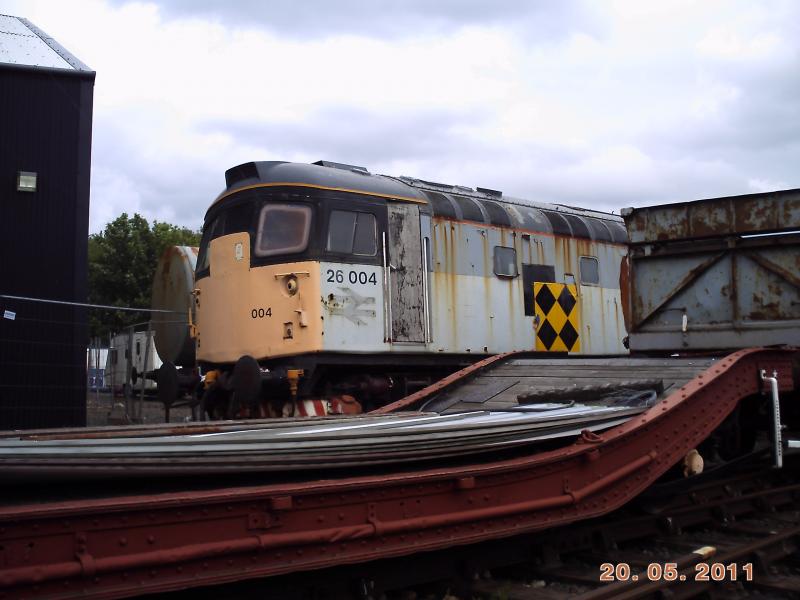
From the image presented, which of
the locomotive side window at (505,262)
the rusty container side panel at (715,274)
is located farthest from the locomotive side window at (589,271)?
the rusty container side panel at (715,274)

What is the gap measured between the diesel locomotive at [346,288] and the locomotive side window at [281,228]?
0.02m

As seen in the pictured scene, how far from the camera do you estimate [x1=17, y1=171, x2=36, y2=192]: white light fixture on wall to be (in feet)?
42.2

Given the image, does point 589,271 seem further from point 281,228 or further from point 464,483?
point 464,483

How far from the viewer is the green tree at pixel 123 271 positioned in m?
39.3

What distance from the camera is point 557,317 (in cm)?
1234

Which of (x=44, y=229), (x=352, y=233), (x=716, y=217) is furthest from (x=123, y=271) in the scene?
(x=716, y=217)

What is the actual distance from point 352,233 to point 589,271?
15.7ft

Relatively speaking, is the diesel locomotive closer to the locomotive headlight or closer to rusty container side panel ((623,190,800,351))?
the locomotive headlight

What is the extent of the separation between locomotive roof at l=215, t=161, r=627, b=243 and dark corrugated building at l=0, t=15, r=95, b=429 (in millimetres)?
4149

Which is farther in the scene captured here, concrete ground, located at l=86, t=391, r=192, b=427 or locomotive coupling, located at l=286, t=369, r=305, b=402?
concrete ground, located at l=86, t=391, r=192, b=427

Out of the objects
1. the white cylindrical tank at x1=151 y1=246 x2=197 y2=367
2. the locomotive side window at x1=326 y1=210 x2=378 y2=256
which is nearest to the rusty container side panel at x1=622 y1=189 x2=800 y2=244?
the locomotive side window at x1=326 y1=210 x2=378 y2=256

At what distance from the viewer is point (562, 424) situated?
5137 mm

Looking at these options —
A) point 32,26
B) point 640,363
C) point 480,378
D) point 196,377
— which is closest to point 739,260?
point 640,363

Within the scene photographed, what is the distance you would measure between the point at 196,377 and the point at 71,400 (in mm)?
3400
